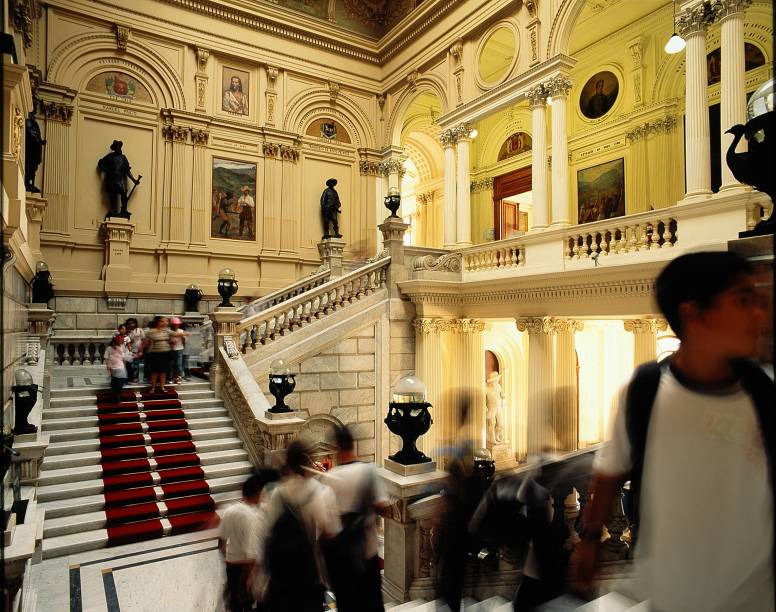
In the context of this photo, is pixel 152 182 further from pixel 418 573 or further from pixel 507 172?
pixel 418 573

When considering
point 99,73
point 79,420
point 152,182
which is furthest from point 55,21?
point 79,420

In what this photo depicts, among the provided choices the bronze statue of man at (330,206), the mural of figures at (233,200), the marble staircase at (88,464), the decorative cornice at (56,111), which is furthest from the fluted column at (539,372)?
the decorative cornice at (56,111)

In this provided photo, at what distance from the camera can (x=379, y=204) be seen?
19.2 metres

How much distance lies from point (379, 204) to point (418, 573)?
53.6ft

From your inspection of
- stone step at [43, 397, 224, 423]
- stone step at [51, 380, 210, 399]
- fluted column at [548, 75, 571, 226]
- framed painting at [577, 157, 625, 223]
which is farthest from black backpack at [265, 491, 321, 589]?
framed painting at [577, 157, 625, 223]

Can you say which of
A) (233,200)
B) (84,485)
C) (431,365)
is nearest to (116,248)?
(233,200)

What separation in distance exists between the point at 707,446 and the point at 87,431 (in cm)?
923

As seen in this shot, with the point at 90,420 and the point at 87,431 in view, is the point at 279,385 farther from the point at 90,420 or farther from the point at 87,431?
the point at 90,420

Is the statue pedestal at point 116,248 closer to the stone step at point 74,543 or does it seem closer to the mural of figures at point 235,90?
the mural of figures at point 235,90

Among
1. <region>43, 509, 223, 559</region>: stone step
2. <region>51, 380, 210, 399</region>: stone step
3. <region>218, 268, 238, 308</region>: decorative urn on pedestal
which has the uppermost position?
<region>218, 268, 238, 308</region>: decorative urn on pedestal

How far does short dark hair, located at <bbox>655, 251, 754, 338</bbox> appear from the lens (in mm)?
1276

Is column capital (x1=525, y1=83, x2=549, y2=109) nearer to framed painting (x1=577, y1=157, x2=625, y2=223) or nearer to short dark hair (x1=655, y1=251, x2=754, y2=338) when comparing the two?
framed painting (x1=577, y1=157, x2=625, y2=223)

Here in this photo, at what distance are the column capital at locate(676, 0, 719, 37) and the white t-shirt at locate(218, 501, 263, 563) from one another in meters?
11.4

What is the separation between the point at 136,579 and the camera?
5.67m
